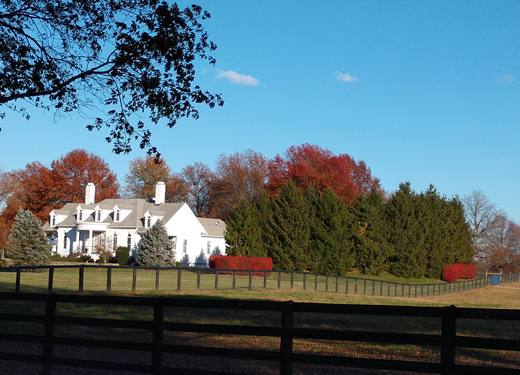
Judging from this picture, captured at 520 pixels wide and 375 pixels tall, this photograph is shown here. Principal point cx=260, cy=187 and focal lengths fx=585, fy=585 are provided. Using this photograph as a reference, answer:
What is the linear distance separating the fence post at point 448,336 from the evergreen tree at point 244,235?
47862 millimetres

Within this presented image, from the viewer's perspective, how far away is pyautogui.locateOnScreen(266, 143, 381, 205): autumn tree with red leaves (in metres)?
76.4

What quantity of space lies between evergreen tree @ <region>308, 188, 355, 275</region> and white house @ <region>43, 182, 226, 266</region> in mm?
15519

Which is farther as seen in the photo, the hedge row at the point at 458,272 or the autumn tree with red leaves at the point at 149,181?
the autumn tree with red leaves at the point at 149,181

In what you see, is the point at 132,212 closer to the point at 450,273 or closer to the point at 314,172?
the point at 314,172

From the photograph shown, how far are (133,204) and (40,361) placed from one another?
200 feet

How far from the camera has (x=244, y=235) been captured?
54781 millimetres

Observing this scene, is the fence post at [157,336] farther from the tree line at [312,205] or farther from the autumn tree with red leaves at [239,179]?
the autumn tree with red leaves at [239,179]

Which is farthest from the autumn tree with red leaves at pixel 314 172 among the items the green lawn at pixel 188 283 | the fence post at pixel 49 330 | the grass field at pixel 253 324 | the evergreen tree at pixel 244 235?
the fence post at pixel 49 330

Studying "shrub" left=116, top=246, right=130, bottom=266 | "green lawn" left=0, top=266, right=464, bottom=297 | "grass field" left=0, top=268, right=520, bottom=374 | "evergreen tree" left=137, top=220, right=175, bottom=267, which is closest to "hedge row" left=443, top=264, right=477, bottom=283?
"green lawn" left=0, top=266, right=464, bottom=297

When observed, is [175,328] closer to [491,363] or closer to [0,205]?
[491,363]

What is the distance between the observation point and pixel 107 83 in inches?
533

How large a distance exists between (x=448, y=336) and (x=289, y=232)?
1924 inches

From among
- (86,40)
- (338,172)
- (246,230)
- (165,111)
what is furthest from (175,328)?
(338,172)

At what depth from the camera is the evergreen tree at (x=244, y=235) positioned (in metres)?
54.4
